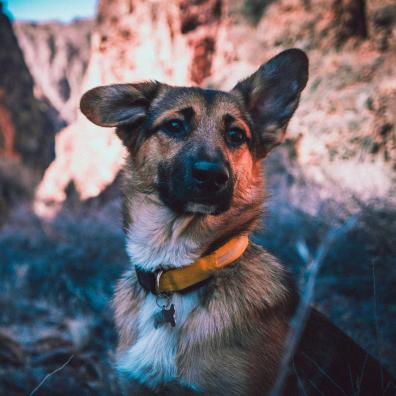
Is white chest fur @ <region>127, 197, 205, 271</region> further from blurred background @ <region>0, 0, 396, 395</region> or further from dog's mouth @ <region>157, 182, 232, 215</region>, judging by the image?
blurred background @ <region>0, 0, 396, 395</region>

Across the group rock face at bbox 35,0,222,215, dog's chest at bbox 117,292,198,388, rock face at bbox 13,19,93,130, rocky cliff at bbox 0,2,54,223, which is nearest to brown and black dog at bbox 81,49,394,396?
dog's chest at bbox 117,292,198,388

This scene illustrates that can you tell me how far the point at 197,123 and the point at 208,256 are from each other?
3.25ft

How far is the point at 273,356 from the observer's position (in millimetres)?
1877

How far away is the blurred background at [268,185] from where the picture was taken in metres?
3.19

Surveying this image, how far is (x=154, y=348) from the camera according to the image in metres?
1.99

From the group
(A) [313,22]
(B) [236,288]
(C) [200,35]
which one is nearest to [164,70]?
(C) [200,35]

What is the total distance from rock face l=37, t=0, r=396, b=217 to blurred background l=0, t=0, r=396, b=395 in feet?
0.07

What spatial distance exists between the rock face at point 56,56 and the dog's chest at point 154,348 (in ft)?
139

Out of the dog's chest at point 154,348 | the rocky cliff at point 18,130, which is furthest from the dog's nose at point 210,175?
the rocky cliff at point 18,130

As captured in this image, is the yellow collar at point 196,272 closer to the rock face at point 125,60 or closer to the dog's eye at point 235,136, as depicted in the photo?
the dog's eye at point 235,136

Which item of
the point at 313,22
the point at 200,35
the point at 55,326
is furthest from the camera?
the point at 200,35

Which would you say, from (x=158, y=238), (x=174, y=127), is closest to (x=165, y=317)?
(x=158, y=238)

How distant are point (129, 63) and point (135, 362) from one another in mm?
9531

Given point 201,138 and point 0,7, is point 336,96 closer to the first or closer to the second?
point 201,138
